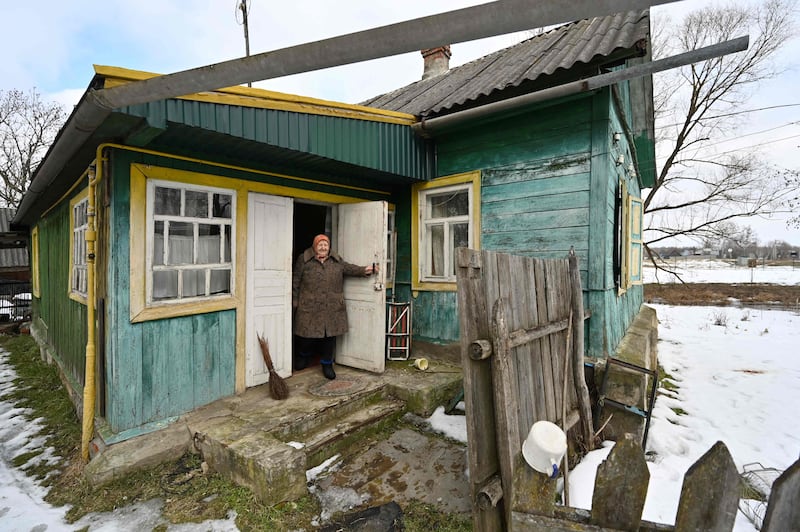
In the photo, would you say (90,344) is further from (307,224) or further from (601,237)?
(601,237)

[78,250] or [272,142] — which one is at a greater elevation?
[272,142]

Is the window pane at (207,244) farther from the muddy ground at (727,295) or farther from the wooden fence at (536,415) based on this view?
the muddy ground at (727,295)

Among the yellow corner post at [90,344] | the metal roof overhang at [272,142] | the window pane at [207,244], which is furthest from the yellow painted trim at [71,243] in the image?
the window pane at [207,244]

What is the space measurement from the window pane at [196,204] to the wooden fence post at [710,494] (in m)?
3.95

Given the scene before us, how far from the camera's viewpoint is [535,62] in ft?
15.1

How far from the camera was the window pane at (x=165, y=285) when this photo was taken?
3.32m

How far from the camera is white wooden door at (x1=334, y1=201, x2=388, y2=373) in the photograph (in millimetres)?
4422

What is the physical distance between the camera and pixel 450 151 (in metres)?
4.86

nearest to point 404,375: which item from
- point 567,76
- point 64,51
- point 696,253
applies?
point 567,76

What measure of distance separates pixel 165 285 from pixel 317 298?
61.4 inches

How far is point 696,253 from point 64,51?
2543 inches

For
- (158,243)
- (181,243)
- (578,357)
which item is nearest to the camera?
(578,357)

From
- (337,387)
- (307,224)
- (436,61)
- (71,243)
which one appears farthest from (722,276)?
(71,243)

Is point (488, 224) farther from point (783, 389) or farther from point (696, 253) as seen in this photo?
point (696, 253)
